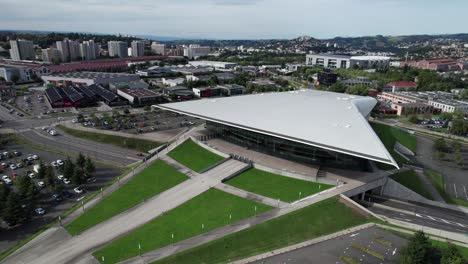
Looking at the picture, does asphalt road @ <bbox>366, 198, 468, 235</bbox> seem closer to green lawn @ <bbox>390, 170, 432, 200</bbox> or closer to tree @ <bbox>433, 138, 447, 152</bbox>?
green lawn @ <bbox>390, 170, 432, 200</bbox>

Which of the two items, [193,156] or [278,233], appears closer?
[278,233]

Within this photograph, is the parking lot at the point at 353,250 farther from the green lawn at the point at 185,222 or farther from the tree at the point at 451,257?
the green lawn at the point at 185,222

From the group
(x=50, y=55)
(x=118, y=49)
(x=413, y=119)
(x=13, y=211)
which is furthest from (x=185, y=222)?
(x=118, y=49)

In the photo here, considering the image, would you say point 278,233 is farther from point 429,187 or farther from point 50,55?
point 50,55

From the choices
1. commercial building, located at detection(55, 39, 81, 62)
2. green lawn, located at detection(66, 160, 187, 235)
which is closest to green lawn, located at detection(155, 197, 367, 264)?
green lawn, located at detection(66, 160, 187, 235)

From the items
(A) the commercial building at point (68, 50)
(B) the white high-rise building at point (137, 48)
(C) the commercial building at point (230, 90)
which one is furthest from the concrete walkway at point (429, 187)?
(B) the white high-rise building at point (137, 48)

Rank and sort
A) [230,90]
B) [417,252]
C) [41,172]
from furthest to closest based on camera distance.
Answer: [230,90]
[41,172]
[417,252]
